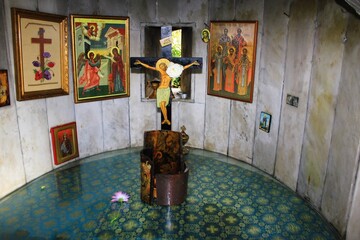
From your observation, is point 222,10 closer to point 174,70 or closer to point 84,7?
point 174,70

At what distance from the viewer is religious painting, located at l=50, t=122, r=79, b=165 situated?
5539 millimetres

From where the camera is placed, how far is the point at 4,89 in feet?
14.8

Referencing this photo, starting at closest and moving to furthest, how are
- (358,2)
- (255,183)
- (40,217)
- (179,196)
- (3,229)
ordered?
(358,2) → (3,229) → (40,217) → (179,196) → (255,183)

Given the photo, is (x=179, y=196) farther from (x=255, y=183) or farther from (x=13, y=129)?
(x=13, y=129)

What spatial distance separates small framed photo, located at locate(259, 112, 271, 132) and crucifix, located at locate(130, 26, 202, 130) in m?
1.42

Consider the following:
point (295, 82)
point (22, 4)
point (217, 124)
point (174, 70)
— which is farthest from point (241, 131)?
point (22, 4)

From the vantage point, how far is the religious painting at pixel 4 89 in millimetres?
4462

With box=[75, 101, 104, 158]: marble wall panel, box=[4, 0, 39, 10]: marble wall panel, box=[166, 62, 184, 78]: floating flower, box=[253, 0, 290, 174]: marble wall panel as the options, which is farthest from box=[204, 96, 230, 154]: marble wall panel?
box=[4, 0, 39, 10]: marble wall panel

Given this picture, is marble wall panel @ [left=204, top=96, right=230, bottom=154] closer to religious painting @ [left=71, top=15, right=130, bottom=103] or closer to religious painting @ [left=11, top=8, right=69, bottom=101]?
religious painting @ [left=71, top=15, right=130, bottom=103]

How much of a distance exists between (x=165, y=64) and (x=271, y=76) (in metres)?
1.83

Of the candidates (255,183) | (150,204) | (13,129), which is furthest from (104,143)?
(255,183)

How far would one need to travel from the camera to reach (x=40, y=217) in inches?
163

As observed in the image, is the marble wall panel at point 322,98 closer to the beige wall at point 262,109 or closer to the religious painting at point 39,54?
the beige wall at point 262,109

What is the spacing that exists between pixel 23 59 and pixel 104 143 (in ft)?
7.67
